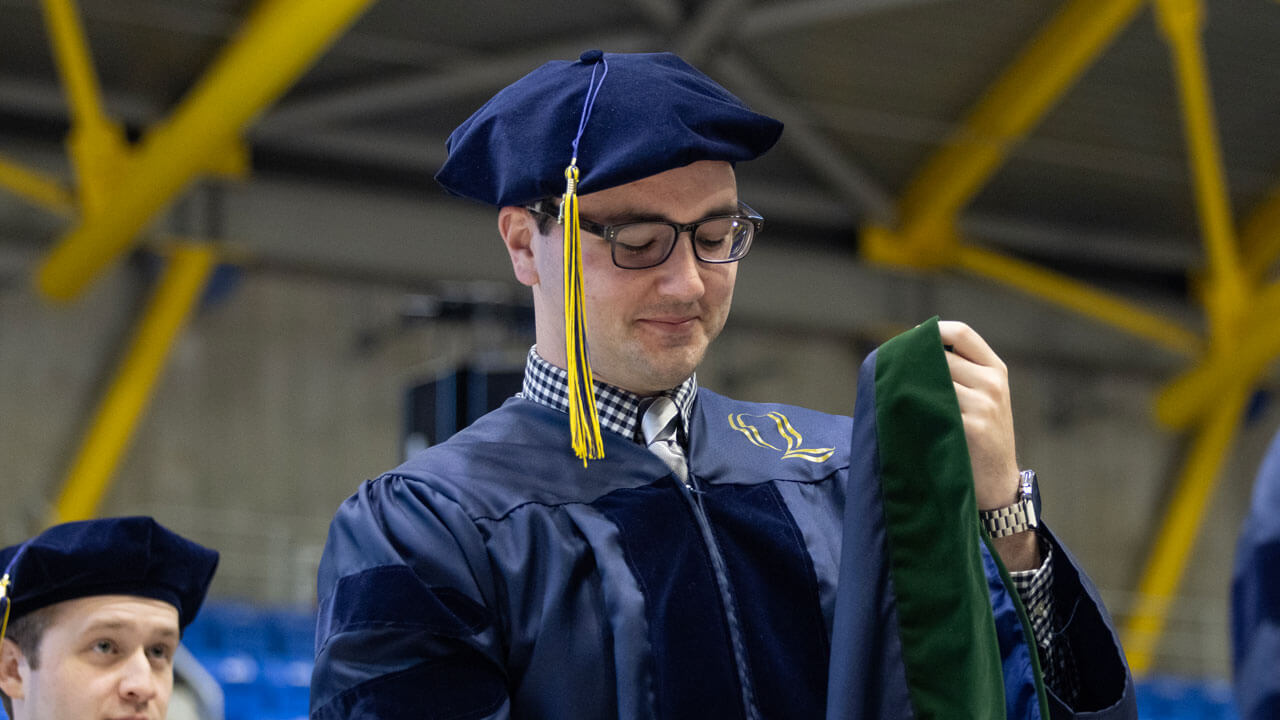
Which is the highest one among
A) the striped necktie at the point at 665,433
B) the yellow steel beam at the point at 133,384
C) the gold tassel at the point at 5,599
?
the yellow steel beam at the point at 133,384

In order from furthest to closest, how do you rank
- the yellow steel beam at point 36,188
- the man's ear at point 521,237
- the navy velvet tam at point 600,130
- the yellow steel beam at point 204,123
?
the yellow steel beam at point 36,188 → the yellow steel beam at point 204,123 → the man's ear at point 521,237 → the navy velvet tam at point 600,130

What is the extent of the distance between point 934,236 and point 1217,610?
4.91 metres

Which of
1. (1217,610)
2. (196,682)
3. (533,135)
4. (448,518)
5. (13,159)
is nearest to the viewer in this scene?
(448,518)

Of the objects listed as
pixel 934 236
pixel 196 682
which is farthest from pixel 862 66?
pixel 196 682

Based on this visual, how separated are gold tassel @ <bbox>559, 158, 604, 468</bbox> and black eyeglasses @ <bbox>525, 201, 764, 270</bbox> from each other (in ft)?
0.11

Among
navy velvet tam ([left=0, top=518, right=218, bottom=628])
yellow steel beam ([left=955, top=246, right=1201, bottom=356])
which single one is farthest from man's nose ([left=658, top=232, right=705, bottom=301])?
yellow steel beam ([left=955, top=246, right=1201, bottom=356])

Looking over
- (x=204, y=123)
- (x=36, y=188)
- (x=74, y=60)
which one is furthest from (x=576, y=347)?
(x=36, y=188)

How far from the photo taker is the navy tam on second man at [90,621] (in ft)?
9.16

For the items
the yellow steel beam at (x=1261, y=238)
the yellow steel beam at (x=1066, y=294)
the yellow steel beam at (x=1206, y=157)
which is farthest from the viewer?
the yellow steel beam at (x=1261, y=238)

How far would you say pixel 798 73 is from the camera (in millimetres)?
11320

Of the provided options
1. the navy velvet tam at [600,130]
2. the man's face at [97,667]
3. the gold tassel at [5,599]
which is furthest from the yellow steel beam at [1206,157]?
the navy velvet tam at [600,130]

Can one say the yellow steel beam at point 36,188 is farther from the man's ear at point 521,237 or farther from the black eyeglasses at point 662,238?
the black eyeglasses at point 662,238

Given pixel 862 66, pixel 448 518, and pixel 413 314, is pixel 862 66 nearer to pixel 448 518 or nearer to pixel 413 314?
pixel 413 314

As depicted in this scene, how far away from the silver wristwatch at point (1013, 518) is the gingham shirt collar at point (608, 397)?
36cm
